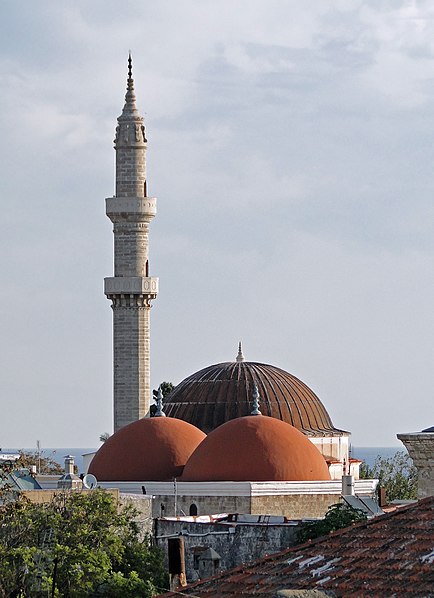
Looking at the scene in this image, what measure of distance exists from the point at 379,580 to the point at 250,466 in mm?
25028

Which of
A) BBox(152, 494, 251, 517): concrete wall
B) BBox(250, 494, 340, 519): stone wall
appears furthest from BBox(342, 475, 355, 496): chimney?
BBox(152, 494, 251, 517): concrete wall

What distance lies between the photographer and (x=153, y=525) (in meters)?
30.4

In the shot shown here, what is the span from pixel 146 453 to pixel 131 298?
12.2 meters

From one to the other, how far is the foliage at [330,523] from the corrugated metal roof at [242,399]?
13277 mm

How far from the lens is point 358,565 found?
10.8 meters

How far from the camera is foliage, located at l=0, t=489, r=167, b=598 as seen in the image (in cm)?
2506

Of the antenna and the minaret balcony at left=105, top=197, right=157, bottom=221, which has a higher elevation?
the minaret balcony at left=105, top=197, right=157, bottom=221

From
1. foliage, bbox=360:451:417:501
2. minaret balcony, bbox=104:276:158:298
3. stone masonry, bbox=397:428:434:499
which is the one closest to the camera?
stone masonry, bbox=397:428:434:499

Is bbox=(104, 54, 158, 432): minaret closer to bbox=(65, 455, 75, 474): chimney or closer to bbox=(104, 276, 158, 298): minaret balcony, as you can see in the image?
bbox=(104, 276, 158, 298): minaret balcony

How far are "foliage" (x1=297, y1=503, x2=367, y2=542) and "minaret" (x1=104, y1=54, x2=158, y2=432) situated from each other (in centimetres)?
1994

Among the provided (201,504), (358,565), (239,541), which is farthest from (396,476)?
(358,565)

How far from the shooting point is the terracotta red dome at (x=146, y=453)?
36875mm

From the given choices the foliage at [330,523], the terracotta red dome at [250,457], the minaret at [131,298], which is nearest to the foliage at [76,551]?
the foliage at [330,523]

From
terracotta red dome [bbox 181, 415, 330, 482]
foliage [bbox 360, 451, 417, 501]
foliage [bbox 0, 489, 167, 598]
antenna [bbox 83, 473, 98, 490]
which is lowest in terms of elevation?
foliage [bbox 0, 489, 167, 598]
